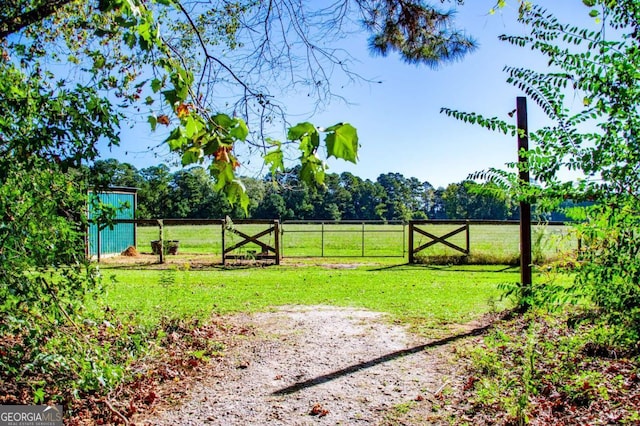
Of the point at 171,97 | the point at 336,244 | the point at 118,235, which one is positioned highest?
the point at 171,97

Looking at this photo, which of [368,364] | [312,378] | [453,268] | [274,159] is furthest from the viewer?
[453,268]

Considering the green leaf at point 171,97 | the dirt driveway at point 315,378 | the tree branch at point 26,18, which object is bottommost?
the dirt driveway at point 315,378

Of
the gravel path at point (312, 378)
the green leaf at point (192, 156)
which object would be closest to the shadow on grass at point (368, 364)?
the gravel path at point (312, 378)

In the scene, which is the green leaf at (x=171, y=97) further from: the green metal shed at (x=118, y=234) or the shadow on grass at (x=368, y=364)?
the green metal shed at (x=118, y=234)

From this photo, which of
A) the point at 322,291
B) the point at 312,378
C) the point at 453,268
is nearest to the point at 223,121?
the point at 312,378

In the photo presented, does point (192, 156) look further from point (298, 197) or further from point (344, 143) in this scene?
point (298, 197)

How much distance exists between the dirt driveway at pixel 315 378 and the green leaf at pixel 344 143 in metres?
2.60

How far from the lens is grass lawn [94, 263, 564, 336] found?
6578mm

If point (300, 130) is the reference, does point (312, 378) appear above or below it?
below

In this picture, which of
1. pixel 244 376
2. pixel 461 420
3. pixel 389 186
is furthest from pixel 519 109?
pixel 389 186

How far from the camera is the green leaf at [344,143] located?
140 cm

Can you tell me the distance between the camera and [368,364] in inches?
180

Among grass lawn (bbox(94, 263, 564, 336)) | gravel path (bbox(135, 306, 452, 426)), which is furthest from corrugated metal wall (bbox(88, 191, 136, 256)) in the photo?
gravel path (bbox(135, 306, 452, 426))

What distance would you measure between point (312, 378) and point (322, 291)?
4.62 meters
